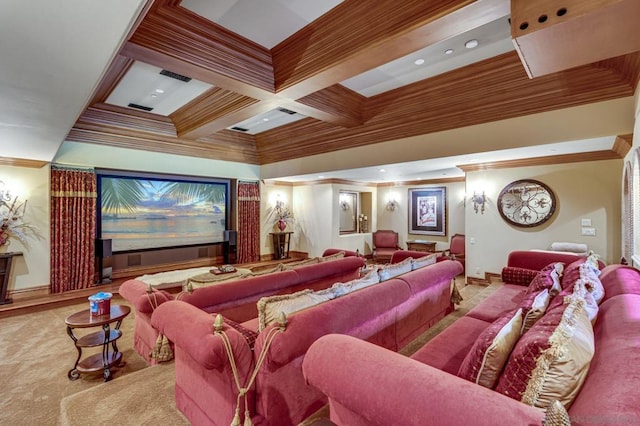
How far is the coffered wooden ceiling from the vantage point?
244cm

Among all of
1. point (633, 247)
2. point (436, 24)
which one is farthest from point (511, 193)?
point (436, 24)

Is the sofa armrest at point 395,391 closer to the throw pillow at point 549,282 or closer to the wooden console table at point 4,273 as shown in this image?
the throw pillow at point 549,282

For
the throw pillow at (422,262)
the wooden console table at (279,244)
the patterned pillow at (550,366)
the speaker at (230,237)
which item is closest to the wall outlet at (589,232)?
the throw pillow at (422,262)

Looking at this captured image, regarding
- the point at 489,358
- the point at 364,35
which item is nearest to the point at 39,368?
the point at 489,358

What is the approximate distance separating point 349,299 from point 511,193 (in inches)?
176

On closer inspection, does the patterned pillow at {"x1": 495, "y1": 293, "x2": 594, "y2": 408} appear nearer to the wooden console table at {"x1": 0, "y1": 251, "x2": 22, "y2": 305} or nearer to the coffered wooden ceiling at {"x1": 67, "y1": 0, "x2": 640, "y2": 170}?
the coffered wooden ceiling at {"x1": 67, "y1": 0, "x2": 640, "y2": 170}

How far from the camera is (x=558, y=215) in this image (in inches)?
188

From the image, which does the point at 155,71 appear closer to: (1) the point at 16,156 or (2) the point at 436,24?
(1) the point at 16,156

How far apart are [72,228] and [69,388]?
11.6 ft

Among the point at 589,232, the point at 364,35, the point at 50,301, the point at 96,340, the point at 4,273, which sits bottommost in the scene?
the point at 50,301

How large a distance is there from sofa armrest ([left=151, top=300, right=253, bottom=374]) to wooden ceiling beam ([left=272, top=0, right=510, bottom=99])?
2.46m

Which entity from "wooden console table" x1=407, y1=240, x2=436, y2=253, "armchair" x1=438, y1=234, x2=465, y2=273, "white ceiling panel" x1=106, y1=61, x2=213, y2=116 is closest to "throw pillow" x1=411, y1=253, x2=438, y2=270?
"armchair" x1=438, y1=234, x2=465, y2=273

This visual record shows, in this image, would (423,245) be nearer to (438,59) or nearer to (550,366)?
(438,59)

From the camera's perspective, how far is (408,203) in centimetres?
825
